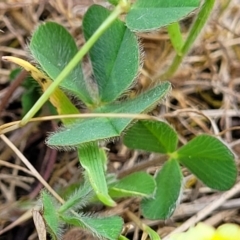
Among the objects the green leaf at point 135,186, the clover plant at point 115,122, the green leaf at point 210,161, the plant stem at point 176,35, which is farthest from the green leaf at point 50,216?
the plant stem at point 176,35

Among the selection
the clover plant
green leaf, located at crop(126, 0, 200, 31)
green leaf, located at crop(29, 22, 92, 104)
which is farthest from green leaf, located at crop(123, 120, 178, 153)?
green leaf, located at crop(126, 0, 200, 31)

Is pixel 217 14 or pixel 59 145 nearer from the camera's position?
pixel 59 145

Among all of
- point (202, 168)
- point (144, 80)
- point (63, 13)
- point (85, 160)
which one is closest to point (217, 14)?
point (144, 80)

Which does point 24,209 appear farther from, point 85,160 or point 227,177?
point 227,177

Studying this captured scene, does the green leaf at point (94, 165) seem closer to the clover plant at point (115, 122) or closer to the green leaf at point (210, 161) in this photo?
the clover plant at point (115, 122)

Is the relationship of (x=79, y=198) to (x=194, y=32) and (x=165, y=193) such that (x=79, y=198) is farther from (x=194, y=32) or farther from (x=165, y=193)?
(x=194, y=32)

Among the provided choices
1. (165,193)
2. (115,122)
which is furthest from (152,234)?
(115,122)

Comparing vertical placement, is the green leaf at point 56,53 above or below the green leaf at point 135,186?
above
